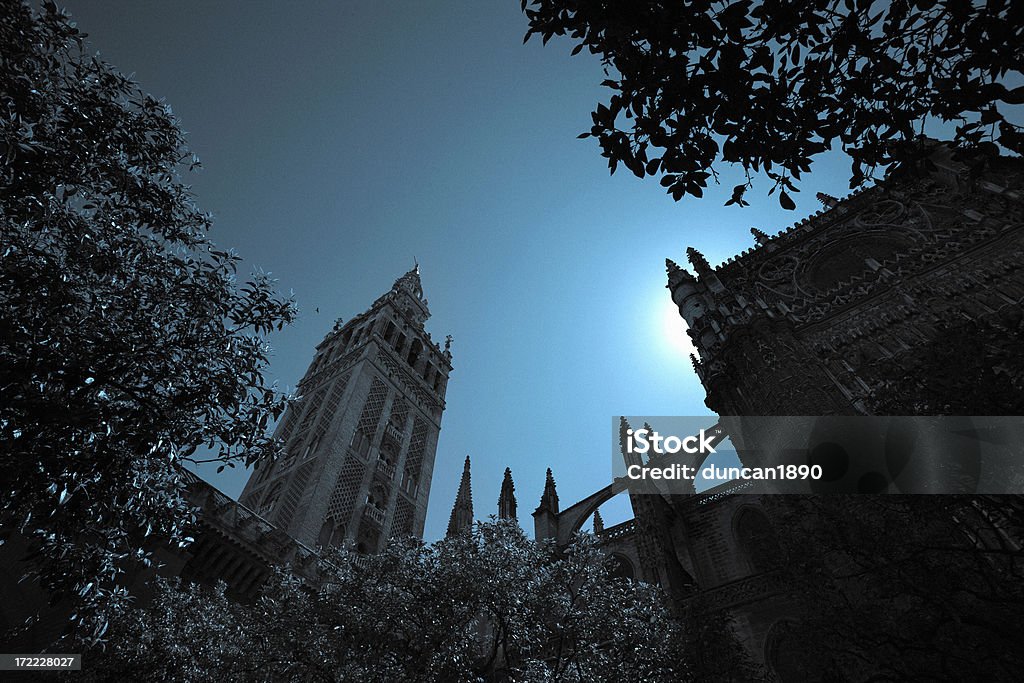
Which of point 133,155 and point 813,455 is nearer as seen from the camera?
point 133,155

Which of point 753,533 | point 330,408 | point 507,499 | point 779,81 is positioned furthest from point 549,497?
point 779,81

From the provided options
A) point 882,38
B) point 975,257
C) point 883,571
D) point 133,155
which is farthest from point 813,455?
point 133,155

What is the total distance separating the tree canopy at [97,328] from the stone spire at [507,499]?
55.0 feet

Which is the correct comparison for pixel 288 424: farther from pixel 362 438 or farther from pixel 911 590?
pixel 911 590

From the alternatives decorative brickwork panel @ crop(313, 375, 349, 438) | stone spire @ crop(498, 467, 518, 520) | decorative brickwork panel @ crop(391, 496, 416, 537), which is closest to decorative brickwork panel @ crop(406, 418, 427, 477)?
decorative brickwork panel @ crop(391, 496, 416, 537)

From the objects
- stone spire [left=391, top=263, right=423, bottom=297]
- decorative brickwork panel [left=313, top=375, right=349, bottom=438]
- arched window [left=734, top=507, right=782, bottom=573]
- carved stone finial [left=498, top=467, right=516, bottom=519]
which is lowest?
arched window [left=734, top=507, right=782, bottom=573]

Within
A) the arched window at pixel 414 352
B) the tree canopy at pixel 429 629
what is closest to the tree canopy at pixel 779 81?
the tree canopy at pixel 429 629

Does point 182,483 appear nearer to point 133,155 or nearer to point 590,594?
point 133,155

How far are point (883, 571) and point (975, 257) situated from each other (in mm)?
15686

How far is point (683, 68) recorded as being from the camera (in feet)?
17.2

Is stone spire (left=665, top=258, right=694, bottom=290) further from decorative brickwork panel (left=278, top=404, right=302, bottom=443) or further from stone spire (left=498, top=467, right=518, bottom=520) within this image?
decorative brickwork panel (left=278, top=404, right=302, bottom=443)

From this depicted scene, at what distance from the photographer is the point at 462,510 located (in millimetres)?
26141

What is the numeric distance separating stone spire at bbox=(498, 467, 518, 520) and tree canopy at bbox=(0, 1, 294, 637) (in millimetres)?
16759

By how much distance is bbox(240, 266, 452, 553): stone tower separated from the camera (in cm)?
2773
